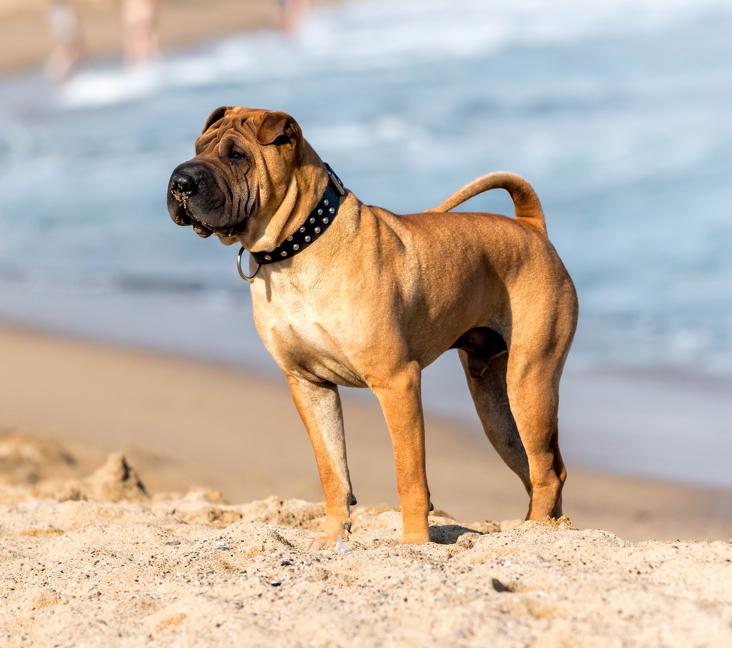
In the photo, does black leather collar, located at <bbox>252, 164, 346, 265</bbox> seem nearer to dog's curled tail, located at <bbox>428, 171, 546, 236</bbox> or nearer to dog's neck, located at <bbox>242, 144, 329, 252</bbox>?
dog's neck, located at <bbox>242, 144, 329, 252</bbox>

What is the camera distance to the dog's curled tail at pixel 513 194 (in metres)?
5.72

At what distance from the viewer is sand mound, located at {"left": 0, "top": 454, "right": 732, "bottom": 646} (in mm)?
3758

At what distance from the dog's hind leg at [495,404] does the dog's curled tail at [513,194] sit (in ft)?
1.97

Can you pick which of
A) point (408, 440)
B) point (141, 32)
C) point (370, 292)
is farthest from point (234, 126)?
point (141, 32)

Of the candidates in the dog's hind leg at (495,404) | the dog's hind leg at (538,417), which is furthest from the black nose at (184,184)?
the dog's hind leg at (495,404)

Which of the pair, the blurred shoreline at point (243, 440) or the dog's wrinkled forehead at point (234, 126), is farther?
the blurred shoreline at point (243, 440)

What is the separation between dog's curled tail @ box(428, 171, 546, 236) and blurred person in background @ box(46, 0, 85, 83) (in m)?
22.8

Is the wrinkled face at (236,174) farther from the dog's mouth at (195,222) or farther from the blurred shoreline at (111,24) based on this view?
the blurred shoreline at (111,24)

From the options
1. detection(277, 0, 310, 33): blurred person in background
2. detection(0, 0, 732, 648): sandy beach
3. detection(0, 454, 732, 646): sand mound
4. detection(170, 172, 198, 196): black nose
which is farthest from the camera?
detection(277, 0, 310, 33): blurred person in background

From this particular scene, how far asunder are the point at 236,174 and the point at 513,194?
165 centimetres

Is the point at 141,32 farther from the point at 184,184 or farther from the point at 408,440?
the point at 184,184

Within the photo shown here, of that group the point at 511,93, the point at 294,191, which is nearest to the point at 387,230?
the point at 294,191

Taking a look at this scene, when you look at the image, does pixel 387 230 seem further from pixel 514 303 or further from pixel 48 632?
pixel 48 632

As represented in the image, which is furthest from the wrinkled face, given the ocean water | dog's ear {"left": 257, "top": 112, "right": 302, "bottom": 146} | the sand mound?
the ocean water
